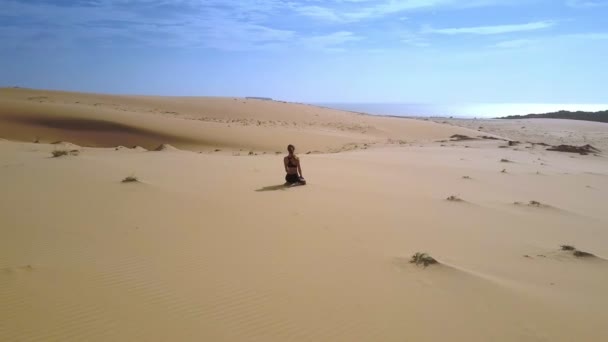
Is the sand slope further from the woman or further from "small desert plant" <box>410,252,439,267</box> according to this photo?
"small desert plant" <box>410,252,439,267</box>

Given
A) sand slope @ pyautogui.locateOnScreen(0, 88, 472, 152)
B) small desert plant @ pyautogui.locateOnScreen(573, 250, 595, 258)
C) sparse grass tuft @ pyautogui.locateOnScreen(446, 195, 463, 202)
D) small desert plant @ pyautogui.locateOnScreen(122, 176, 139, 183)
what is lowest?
small desert plant @ pyautogui.locateOnScreen(573, 250, 595, 258)

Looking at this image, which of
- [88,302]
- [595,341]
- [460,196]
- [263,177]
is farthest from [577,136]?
[88,302]

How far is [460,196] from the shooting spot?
26.9ft

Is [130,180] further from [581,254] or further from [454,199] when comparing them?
[581,254]

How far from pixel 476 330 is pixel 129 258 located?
3044mm

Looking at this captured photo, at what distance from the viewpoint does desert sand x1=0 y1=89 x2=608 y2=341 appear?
3.19 metres

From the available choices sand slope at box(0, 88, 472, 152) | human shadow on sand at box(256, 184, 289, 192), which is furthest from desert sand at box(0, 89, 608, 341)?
sand slope at box(0, 88, 472, 152)

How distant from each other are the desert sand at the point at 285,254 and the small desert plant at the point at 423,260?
87 millimetres

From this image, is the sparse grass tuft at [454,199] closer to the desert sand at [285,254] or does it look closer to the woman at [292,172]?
the desert sand at [285,254]

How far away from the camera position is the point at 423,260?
14.6ft

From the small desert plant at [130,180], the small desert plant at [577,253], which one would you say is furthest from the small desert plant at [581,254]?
the small desert plant at [130,180]

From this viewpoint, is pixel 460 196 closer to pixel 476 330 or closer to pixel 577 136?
pixel 476 330

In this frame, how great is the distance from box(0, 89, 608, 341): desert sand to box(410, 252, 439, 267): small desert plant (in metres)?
0.09

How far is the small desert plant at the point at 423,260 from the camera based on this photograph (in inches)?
174
